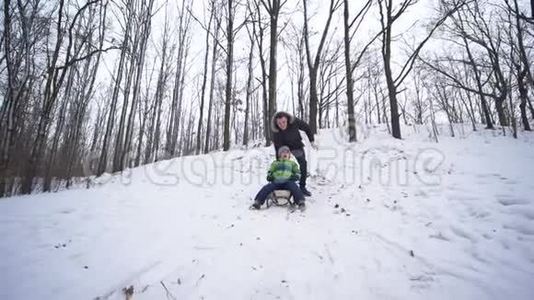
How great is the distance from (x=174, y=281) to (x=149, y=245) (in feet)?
2.82

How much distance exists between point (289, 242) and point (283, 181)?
166 centimetres

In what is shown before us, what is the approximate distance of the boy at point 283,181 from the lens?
4.88m

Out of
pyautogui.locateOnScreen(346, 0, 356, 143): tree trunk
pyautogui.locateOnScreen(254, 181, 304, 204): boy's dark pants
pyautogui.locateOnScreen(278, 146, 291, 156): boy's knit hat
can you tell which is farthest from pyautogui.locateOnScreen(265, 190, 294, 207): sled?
pyautogui.locateOnScreen(346, 0, 356, 143): tree trunk

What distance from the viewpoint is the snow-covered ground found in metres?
2.45

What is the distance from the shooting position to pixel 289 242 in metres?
3.48

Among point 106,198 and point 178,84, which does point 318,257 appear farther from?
point 178,84

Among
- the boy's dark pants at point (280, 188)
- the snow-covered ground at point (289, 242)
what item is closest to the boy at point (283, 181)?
the boy's dark pants at point (280, 188)

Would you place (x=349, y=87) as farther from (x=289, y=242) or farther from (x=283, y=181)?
(x=289, y=242)

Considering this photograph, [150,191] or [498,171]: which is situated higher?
[498,171]

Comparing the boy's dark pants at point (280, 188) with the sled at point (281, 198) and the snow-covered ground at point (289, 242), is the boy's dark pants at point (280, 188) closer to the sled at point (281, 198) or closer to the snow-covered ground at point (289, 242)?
the sled at point (281, 198)

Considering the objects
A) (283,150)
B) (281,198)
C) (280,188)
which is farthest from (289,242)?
(283,150)

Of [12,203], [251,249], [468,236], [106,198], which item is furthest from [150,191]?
[468,236]

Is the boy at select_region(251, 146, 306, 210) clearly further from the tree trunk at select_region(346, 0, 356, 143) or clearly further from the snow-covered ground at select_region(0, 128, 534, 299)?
the tree trunk at select_region(346, 0, 356, 143)

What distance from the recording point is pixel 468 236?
316cm
